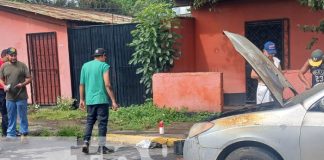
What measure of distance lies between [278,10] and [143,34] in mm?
3449

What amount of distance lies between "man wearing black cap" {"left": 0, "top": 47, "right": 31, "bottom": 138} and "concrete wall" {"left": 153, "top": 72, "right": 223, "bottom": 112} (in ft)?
10.6

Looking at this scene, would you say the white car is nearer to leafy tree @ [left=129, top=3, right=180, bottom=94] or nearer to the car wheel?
the car wheel

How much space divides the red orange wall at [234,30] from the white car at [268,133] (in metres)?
6.61

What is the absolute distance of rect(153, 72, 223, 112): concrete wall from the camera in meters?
10.3

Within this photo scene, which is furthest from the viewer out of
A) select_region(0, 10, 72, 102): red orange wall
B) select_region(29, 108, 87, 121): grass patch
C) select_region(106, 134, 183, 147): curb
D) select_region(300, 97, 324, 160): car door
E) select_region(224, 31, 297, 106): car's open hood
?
select_region(0, 10, 72, 102): red orange wall

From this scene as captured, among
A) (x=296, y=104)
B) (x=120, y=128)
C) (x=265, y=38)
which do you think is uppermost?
(x=265, y=38)

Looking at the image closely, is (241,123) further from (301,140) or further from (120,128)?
(120,128)

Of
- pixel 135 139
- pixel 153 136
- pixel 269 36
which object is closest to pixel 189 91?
pixel 153 136

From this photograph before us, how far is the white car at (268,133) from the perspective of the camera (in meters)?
4.79

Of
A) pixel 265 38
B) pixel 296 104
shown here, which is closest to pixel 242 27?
pixel 265 38

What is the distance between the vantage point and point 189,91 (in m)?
10.6

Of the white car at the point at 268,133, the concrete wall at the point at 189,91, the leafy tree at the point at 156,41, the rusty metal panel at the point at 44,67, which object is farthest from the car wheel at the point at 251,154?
the rusty metal panel at the point at 44,67

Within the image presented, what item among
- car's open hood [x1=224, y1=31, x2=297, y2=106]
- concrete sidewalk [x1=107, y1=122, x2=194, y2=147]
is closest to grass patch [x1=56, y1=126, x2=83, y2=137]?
concrete sidewalk [x1=107, y1=122, x2=194, y2=147]

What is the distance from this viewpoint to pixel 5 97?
9133 mm
